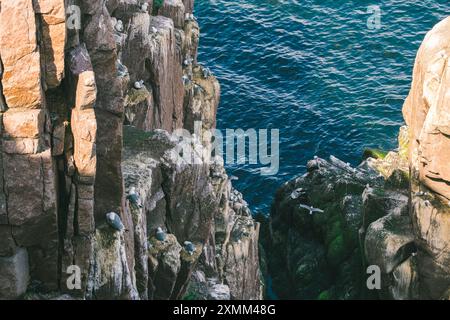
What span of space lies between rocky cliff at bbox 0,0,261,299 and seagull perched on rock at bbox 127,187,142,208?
0.49ft

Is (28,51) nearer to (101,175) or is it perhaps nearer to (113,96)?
(113,96)

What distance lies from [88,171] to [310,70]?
1994 inches

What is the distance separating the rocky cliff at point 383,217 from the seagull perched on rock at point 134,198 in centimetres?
1870

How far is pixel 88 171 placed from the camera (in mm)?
28203

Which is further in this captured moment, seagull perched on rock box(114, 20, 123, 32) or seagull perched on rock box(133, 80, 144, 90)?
seagull perched on rock box(133, 80, 144, 90)

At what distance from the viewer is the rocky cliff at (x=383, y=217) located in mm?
45219

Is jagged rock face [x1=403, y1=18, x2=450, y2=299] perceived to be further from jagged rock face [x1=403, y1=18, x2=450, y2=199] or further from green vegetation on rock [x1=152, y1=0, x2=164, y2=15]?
green vegetation on rock [x1=152, y1=0, x2=164, y2=15]

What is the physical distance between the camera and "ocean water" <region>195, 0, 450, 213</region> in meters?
68.7

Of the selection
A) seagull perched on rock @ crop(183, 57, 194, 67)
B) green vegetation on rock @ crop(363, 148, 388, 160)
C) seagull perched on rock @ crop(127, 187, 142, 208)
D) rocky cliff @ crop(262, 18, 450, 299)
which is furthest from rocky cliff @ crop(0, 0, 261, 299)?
green vegetation on rock @ crop(363, 148, 388, 160)

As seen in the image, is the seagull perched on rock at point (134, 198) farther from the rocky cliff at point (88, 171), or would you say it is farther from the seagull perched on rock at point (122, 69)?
the seagull perched on rock at point (122, 69)

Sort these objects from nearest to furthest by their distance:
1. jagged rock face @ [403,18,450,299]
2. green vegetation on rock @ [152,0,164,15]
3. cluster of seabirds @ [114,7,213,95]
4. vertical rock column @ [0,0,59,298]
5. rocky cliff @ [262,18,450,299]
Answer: vertical rock column @ [0,0,59,298] → cluster of seabirds @ [114,7,213,95] → jagged rock face @ [403,18,450,299] → rocky cliff @ [262,18,450,299] → green vegetation on rock @ [152,0,164,15]

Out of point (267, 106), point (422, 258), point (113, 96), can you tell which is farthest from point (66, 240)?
point (267, 106)

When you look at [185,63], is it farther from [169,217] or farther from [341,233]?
[169,217]

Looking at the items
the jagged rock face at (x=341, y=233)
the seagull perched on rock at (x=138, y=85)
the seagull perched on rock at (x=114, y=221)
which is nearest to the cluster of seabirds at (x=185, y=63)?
the seagull perched on rock at (x=138, y=85)
